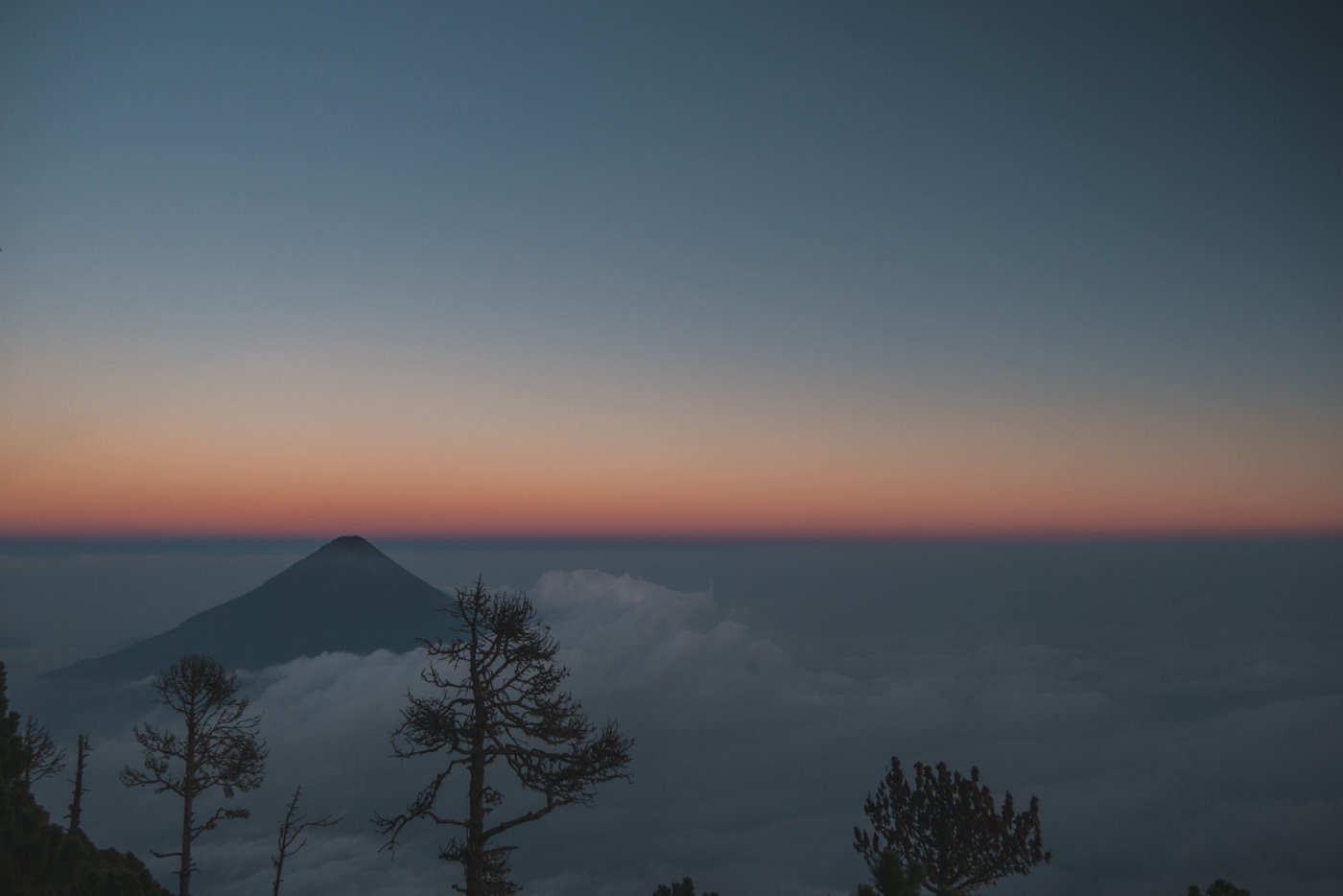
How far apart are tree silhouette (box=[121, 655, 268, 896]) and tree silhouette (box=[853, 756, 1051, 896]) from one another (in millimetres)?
13152

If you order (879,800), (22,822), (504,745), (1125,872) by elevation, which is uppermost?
(504,745)

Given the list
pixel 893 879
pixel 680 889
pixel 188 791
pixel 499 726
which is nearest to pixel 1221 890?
pixel 893 879

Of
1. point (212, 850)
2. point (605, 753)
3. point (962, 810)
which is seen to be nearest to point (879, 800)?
point (962, 810)

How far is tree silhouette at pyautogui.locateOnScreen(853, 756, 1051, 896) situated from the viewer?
1523 cm

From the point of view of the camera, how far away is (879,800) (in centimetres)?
1678

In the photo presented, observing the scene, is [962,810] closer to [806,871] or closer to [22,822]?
[22,822]

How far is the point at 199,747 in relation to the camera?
645 inches

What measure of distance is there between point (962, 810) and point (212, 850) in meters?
239

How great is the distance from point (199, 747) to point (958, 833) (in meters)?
15.6

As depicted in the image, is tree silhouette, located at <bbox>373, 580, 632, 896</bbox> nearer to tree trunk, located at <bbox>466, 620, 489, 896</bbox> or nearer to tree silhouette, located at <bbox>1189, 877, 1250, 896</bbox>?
tree trunk, located at <bbox>466, 620, 489, 896</bbox>

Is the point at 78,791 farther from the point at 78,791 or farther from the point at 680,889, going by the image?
the point at 680,889

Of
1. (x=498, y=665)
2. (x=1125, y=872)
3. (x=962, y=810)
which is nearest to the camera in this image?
(x=498, y=665)

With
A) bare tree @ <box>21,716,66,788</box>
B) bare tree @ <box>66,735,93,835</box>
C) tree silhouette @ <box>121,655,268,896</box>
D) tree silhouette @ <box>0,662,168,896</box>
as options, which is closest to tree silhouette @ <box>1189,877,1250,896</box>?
tree silhouette @ <box>0,662,168,896</box>

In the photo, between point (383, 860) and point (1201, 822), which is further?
point (383, 860)
